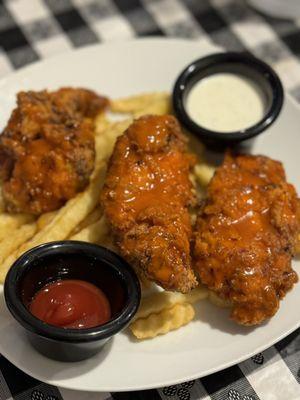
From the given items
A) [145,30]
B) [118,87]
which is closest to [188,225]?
[118,87]

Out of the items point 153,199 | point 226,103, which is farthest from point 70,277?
point 226,103

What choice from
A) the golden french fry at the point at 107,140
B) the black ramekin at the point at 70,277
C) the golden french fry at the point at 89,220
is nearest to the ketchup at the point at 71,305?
the black ramekin at the point at 70,277

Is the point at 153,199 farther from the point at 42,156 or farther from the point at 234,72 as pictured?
the point at 234,72

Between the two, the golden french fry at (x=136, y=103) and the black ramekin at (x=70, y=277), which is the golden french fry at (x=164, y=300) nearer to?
the black ramekin at (x=70, y=277)

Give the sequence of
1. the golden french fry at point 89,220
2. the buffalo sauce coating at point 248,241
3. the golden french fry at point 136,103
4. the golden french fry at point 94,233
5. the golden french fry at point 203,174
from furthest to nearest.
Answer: the golden french fry at point 136,103
the golden french fry at point 203,174
the golden french fry at point 89,220
the golden french fry at point 94,233
the buffalo sauce coating at point 248,241

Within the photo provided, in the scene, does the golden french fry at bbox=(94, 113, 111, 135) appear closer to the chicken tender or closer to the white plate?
the chicken tender

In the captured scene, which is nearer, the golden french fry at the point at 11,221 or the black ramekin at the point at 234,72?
the golden french fry at the point at 11,221
